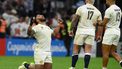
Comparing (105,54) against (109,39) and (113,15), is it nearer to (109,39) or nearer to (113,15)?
(109,39)

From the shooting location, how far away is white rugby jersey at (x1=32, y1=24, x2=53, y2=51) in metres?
14.9

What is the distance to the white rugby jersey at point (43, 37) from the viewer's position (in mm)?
14938

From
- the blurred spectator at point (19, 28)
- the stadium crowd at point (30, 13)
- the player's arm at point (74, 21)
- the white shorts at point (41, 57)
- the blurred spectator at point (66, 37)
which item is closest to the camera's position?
the white shorts at point (41, 57)

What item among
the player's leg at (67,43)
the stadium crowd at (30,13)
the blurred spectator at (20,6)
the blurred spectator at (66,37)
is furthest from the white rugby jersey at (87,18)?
the blurred spectator at (20,6)

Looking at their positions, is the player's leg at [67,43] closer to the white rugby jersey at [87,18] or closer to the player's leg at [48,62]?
the white rugby jersey at [87,18]

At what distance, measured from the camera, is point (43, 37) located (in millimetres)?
15008

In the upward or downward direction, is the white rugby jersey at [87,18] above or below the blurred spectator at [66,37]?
above

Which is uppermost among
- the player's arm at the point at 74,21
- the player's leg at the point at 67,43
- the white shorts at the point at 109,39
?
the player's arm at the point at 74,21

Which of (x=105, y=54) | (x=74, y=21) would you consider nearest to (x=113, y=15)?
(x=105, y=54)

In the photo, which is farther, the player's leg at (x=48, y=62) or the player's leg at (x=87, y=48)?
the player's leg at (x=87, y=48)

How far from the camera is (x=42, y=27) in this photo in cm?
1508

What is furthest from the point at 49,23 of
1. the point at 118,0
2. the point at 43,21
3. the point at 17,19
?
the point at 43,21

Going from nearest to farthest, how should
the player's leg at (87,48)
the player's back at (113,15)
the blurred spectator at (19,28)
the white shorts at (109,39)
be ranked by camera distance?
the player's leg at (87,48) < the player's back at (113,15) < the white shorts at (109,39) < the blurred spectator at (19,28)

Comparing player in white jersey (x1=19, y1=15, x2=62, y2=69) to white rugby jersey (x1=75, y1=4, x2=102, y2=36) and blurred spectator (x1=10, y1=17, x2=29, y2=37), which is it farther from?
blurred spectator (x1=10, y1=17, x2=29, y2=37)
